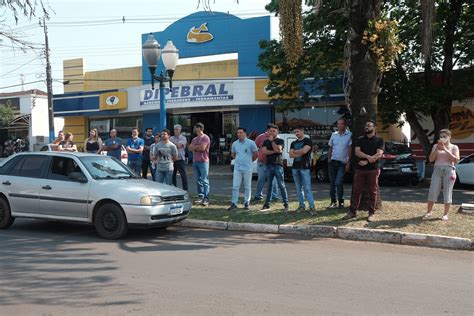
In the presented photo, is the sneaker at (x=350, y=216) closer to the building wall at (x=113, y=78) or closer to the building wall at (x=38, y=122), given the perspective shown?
the building wall at (x=113, y=78)

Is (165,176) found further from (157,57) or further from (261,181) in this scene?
(157,57)

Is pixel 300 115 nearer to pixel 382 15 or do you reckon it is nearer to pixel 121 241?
pixel 382 15

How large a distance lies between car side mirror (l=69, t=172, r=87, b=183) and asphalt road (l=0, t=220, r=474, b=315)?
1.04 meters

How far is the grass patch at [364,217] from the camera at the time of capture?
26.5 feet

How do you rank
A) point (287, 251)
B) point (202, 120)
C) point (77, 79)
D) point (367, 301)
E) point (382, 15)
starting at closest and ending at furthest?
point (367, 301), point (287, 251), point (382, 15), point (202, 120), point (77, 79)

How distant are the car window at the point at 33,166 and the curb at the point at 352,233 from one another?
2965mm

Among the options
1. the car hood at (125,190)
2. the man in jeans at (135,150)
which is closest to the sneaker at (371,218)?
the car hood at (125,190)

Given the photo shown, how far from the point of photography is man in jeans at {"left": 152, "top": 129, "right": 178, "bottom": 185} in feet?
35.9

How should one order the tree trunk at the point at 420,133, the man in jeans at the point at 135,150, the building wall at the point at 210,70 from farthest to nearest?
the building wall at the point at 210,70 → the tree trunk at the point at 420,133 → the man in jeans at the point at 135,150

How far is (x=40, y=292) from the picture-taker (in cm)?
525

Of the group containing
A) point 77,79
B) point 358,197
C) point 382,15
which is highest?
point 77,79

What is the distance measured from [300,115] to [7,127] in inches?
1134

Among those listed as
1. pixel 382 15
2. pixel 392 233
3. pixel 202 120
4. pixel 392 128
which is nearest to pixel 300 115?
pixel 392 128

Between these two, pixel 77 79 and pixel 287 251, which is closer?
pixel 287 251
